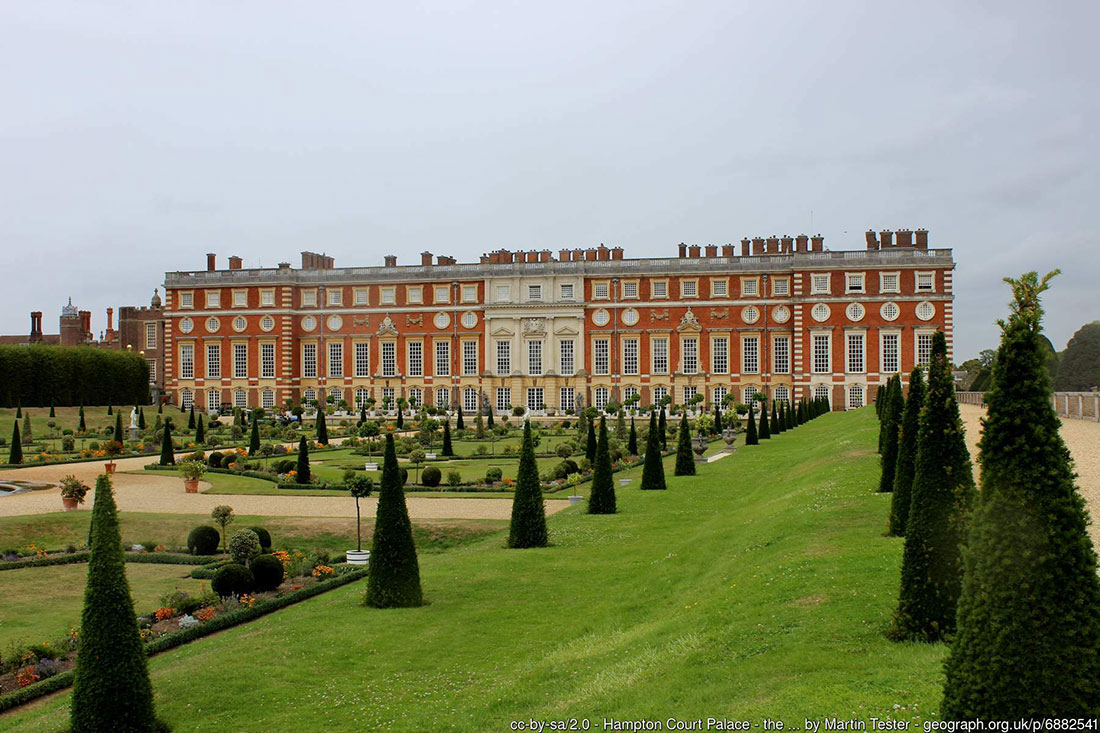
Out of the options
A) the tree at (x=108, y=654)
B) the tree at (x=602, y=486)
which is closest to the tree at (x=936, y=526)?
the tree at (x=108, y=654)

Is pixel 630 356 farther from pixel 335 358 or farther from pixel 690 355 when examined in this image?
pixel 335 358

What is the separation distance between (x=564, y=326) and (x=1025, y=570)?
53.7m

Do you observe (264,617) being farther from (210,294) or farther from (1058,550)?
(210,294)

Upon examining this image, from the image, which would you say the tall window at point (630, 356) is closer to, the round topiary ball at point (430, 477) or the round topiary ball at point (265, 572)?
the round topiary ball at point (430, 477)

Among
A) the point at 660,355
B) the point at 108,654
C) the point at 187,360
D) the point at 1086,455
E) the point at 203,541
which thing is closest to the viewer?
the point at 108,654

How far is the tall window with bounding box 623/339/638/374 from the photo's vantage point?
57.4 m

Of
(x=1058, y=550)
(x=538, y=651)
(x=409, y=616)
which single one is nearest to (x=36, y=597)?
(x=409, y=616)

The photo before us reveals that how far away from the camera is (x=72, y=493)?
19656 millimetres

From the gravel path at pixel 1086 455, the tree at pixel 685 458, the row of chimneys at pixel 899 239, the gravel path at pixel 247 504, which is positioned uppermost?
the row of chimneys at pixel 899 239

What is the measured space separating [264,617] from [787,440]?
1005 inches

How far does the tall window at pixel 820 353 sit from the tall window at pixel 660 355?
28.1 ft

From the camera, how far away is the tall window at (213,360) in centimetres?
6078

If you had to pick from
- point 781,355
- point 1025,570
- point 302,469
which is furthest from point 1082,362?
point 1025,570

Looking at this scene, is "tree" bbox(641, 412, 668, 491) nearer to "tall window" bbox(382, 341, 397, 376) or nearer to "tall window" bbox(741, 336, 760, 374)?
"tall window" bbox(741, 336, 760, 374)
